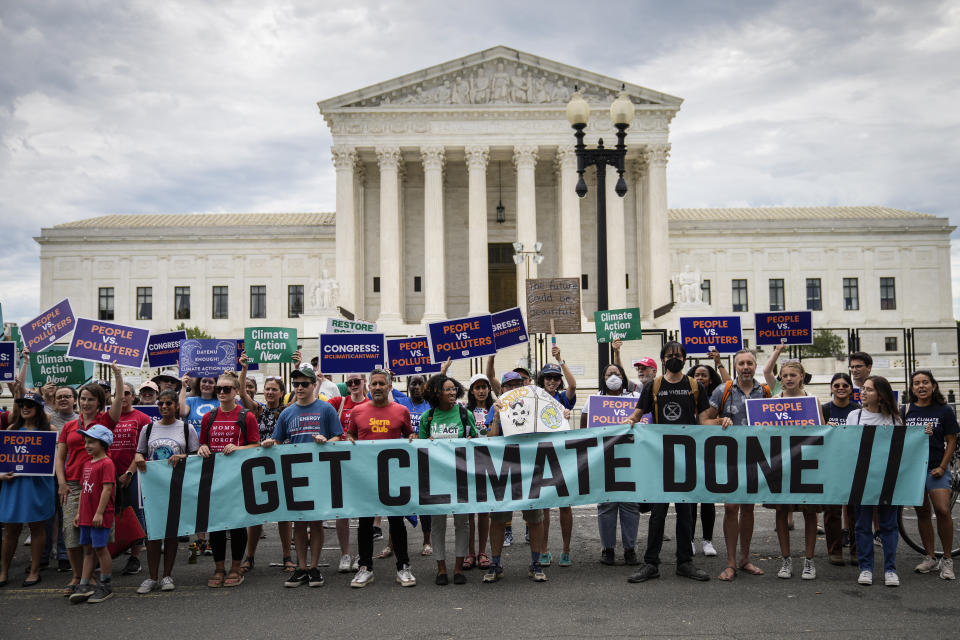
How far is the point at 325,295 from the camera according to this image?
133ft

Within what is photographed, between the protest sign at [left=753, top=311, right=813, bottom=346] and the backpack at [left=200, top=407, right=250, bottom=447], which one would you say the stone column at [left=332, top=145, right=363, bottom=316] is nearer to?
the protest sign at [left=753, top=311, right=813, bottom=346]

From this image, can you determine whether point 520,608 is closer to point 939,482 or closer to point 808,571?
point 808,571

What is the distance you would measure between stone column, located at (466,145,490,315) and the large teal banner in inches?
1354

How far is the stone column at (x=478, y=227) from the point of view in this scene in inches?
1697

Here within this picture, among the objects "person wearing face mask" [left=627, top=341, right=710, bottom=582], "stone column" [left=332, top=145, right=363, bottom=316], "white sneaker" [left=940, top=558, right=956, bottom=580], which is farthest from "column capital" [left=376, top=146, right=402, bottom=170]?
"white sneaker" [left=940, top=558, right=956, bottom=580]

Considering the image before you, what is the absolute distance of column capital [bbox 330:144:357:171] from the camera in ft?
141

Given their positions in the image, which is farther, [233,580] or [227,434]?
[227,434]

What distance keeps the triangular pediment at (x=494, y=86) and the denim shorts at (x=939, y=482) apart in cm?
3743

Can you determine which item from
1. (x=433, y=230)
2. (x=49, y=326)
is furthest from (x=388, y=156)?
(x=49, y=326)

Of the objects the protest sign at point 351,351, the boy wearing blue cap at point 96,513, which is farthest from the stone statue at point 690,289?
the boy wearing blue cap at point 96,513

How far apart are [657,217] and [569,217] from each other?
4.88 meters

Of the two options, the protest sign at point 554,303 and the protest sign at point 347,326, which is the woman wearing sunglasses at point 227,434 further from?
the protest sign at point 554,303

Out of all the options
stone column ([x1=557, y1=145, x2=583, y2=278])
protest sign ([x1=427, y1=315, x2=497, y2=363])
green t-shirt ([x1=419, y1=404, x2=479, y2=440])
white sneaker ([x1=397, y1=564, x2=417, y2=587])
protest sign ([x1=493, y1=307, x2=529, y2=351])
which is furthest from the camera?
stone column ([x1=557, y1=145, x2=583, y2=278])

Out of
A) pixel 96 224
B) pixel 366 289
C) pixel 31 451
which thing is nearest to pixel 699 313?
pixel 366 289
